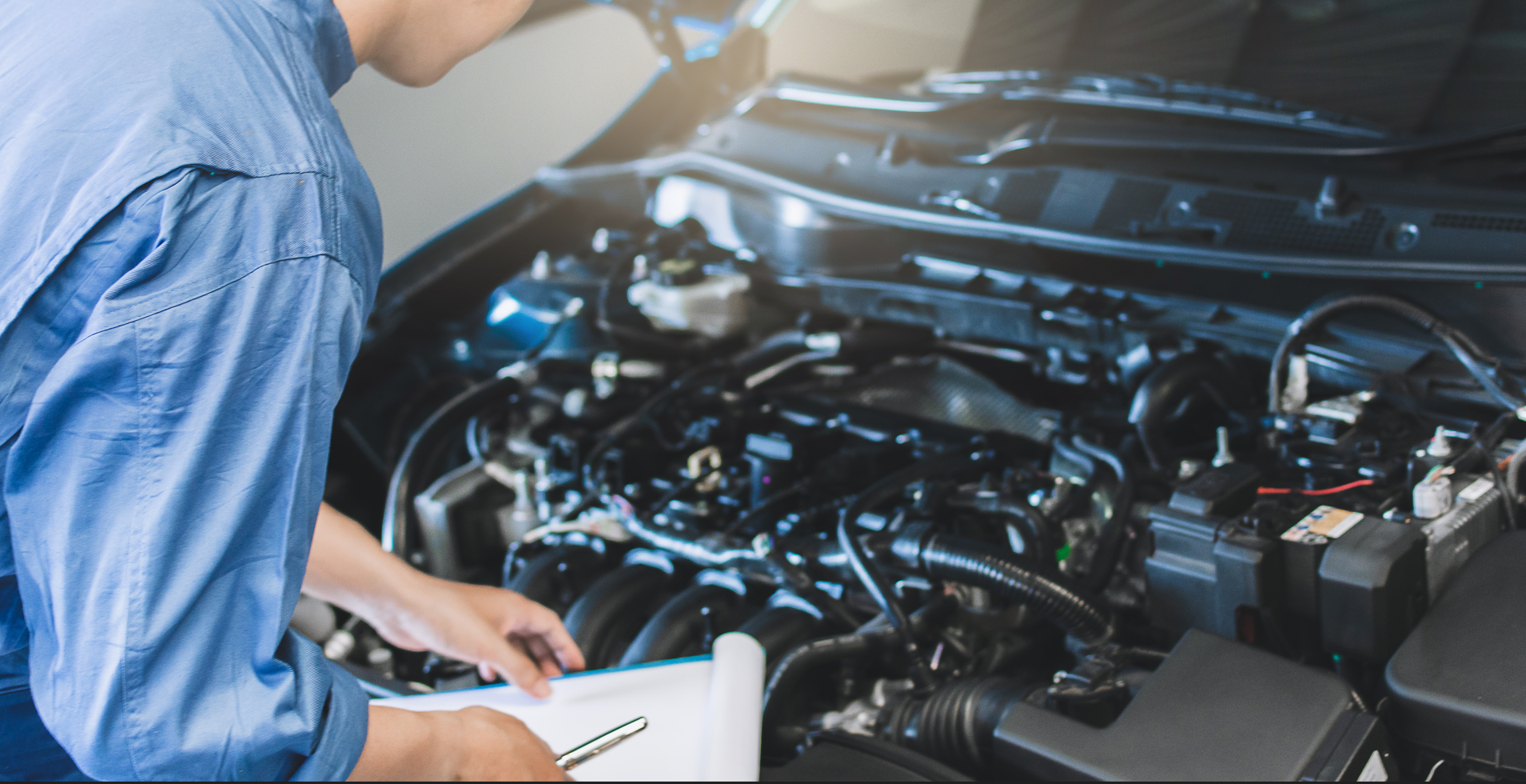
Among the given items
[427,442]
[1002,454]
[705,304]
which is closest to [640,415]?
[705,304]

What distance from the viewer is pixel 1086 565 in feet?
4.47

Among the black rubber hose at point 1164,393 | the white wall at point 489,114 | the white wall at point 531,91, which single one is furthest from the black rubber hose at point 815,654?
the white wall at point 489,114

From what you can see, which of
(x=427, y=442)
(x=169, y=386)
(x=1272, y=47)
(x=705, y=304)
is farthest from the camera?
(x=427, y=442)

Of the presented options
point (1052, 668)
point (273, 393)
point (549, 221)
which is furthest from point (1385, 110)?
point (549, 221)

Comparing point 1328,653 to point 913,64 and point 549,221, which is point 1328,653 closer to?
point 913,64

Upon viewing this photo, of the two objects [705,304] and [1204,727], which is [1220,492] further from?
[705,304]

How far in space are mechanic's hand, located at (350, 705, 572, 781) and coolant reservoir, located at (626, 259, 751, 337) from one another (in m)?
1.27

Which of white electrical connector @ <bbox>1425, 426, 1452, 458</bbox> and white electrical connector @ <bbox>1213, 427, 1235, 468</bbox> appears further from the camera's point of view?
white electrical connector @ <bbox>1213, 427, 1235, 468</bbox>

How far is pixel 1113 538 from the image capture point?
1283 millimetres

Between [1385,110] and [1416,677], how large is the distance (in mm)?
924

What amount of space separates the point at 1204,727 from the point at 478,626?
650mm

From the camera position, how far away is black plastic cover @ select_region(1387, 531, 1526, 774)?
87cm

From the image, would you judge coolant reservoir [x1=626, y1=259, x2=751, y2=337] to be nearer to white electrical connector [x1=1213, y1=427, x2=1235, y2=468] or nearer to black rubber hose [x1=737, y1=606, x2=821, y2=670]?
black rubber hose [x1=737, y1=606, x2=821, y2=670]

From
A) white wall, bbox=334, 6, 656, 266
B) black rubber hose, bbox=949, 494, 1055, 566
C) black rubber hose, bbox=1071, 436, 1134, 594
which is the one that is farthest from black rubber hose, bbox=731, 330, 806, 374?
white wall, bbox=334, 6, 656, 266
